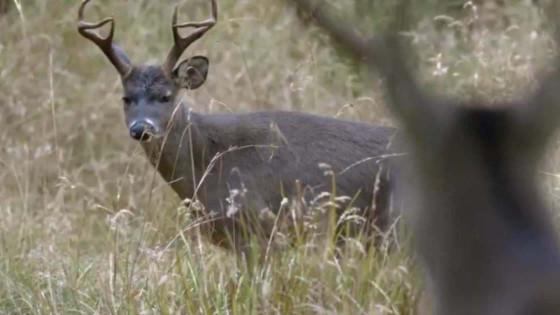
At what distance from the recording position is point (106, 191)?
29.1 feet

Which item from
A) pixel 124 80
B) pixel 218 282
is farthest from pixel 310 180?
pixel 218 282

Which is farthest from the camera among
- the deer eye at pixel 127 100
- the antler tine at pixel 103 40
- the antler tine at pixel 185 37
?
the deer eye at pixel 127 100

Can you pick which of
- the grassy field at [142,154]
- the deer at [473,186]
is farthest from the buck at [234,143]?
the deer at [473,186]

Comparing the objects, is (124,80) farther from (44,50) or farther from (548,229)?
(548,229)

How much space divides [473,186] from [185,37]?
651cm

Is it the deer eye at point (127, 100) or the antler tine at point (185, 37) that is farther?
the deer eye at point (127, 100)

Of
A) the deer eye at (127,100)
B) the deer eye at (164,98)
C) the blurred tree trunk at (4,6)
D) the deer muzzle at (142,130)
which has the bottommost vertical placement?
the deer muzzle at (142,130)

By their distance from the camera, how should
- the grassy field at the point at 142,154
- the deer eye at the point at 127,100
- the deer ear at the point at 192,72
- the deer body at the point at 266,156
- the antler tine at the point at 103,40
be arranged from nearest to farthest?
the grassy field at the point at 142,154 → the deer body at the point at 266,156 → the antler tine at the point at 103,40 → the deer ear at the point at 192,72 → the deer eye at the point at 127,100

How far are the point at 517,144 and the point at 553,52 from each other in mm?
92

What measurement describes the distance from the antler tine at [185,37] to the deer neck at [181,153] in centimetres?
31

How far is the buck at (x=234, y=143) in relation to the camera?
7.12 m

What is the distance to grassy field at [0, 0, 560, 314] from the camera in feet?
13.1

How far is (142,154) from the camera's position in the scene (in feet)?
27.2

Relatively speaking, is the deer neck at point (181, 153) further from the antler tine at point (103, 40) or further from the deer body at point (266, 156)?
the antler tine at point (103, 40)
